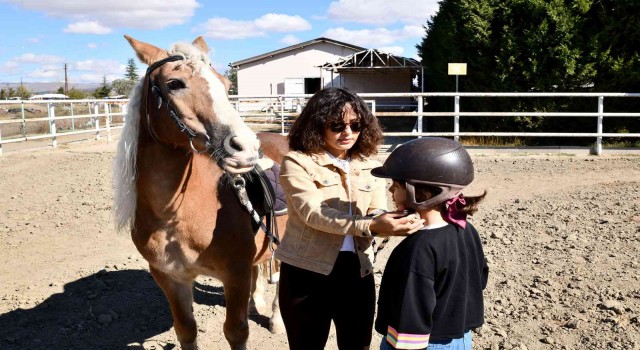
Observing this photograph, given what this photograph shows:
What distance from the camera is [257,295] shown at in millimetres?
4566

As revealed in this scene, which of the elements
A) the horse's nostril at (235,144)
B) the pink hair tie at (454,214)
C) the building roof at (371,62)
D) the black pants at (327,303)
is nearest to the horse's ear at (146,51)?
the horse's nostril at (235,144)

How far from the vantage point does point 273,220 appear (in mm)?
3426

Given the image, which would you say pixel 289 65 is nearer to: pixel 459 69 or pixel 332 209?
pixel 459 69

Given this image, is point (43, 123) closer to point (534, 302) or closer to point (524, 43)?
point (524, 43)

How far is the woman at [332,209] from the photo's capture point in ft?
7.59

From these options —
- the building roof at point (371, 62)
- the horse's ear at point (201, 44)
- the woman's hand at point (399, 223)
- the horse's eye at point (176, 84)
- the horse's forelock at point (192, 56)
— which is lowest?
the woman's hand at point (399, 223)

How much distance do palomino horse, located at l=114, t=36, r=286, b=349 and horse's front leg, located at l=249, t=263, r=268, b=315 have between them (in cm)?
122

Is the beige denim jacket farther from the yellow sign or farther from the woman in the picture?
the yellow sign

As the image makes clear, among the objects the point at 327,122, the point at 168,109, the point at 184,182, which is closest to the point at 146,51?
the point at 168,109

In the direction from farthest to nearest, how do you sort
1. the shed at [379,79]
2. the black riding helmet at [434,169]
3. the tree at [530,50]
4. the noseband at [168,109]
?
the shed at [379,79], the tree at [530,50], the noseband at [168,109], the black riding helmet at [434,169]

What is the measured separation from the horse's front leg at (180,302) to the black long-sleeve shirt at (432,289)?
1604 millimetres

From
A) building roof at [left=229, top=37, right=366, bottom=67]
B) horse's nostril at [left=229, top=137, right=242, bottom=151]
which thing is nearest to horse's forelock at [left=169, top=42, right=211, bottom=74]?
horse's nostril at [left=229, top=137, right=242, bottom=151]

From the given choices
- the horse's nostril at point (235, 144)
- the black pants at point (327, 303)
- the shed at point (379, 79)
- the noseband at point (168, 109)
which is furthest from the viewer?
the shed at point (379, 79)

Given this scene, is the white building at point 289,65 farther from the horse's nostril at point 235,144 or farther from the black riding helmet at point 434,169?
the black riding helmet at point 434,169
